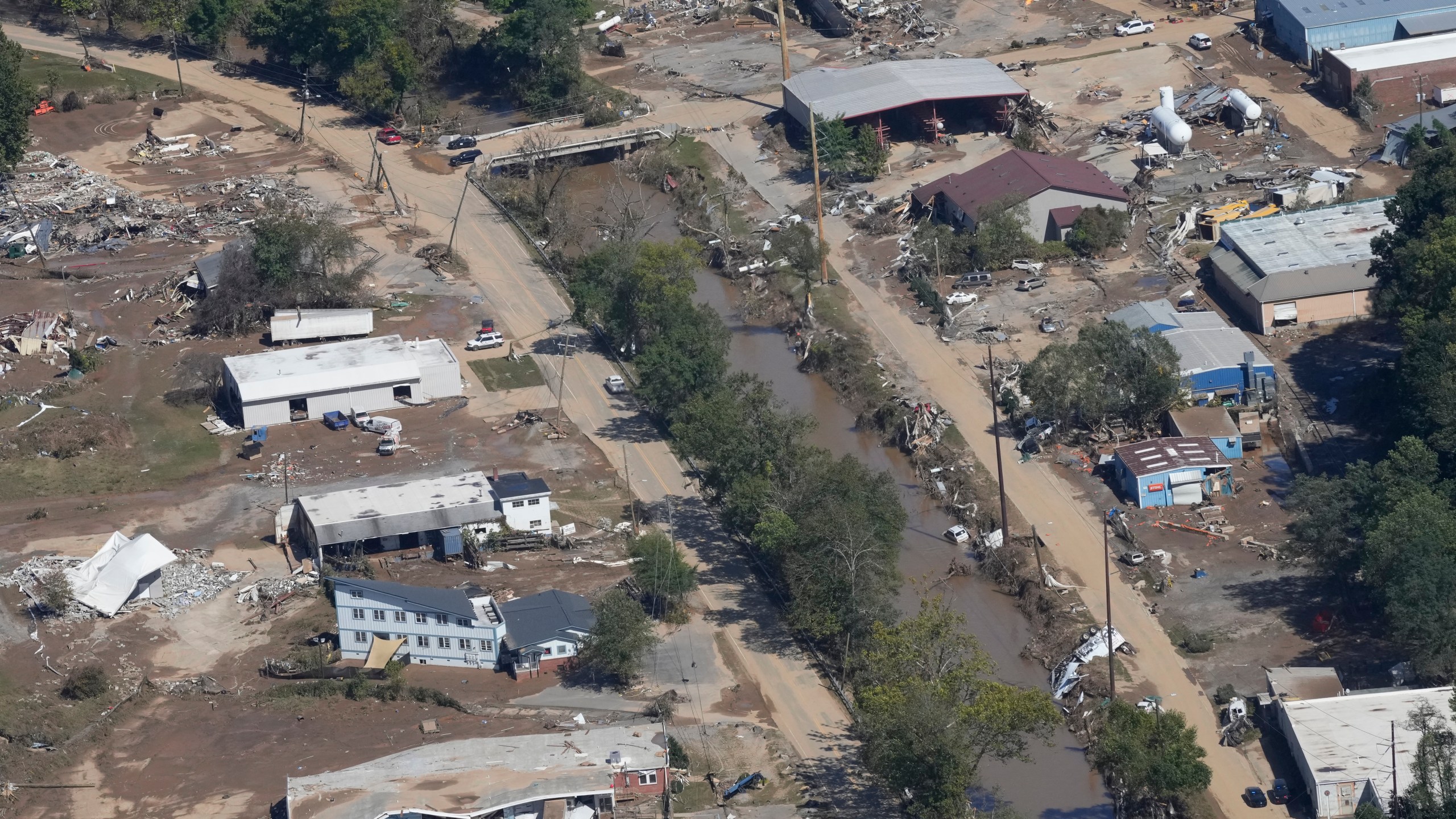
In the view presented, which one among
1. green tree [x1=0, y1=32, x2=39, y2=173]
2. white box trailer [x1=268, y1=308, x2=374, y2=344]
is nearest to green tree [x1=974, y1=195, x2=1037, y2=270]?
white box trailer [x1=268, y1=308, x2=374, y2=344]

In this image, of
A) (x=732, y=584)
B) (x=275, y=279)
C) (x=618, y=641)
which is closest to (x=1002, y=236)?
(x=732, y=584)

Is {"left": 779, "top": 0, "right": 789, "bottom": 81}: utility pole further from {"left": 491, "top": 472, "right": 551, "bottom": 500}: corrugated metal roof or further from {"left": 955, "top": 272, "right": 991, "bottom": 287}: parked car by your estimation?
{"left": 491, "top": 472, "right": 551, "bottom": 500}: corrugated metal roof

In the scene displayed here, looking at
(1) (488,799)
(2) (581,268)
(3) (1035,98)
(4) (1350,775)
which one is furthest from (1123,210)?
(1) (488,799)

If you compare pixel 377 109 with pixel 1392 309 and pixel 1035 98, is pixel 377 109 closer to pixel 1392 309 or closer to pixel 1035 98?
pixel 1035 98

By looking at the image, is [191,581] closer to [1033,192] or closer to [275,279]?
[275,279]

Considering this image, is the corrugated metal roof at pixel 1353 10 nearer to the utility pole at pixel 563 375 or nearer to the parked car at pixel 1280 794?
the utility pole at pixel 563 375

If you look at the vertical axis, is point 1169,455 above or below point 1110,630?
below
